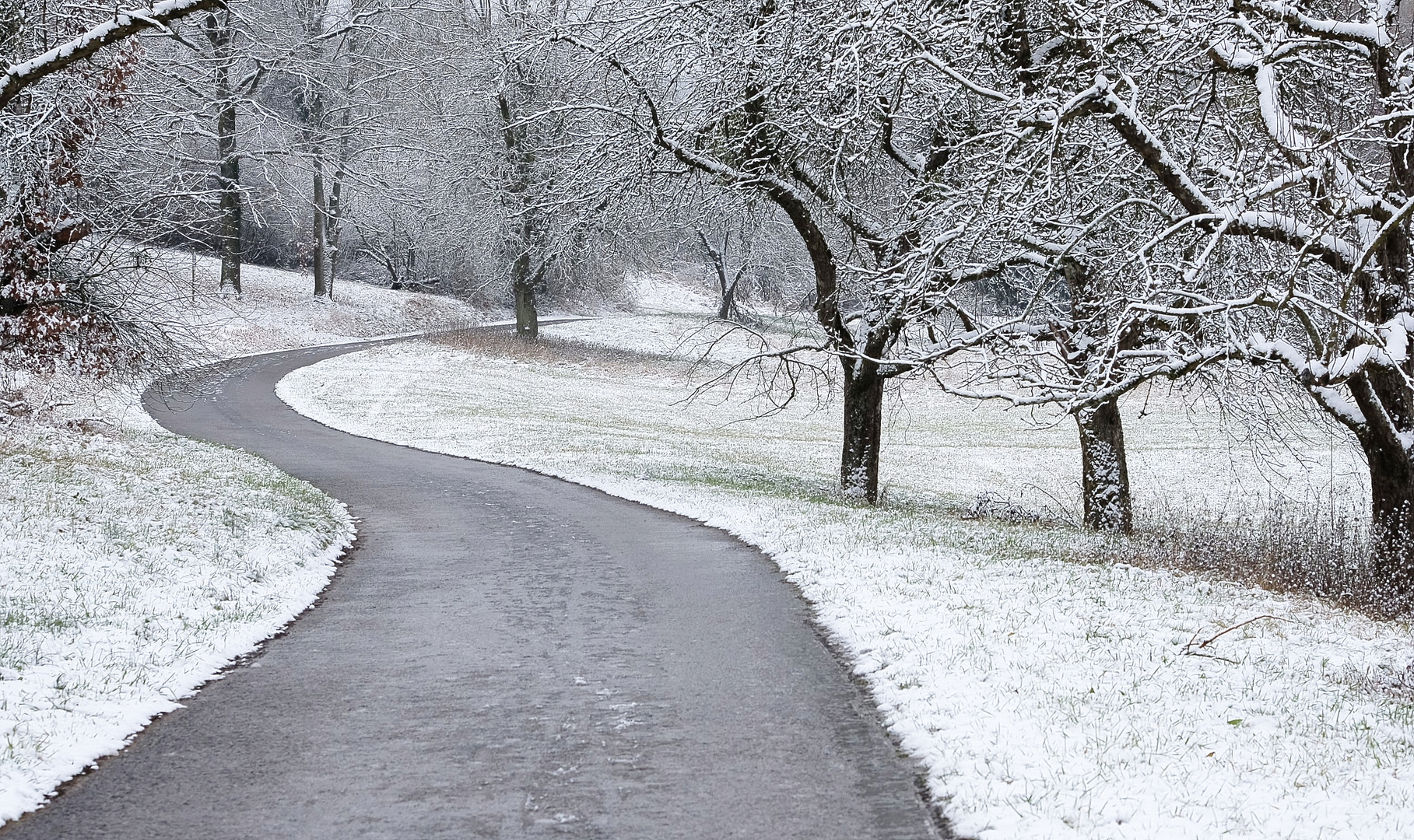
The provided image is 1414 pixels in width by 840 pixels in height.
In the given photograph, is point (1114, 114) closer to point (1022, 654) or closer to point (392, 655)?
point (1022, 654)

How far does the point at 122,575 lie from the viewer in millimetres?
8844

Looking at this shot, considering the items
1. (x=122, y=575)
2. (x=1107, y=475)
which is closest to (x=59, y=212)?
(x=122, y=575)

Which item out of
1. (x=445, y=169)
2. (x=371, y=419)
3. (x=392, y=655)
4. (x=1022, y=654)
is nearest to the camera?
(x=1022, y=654)

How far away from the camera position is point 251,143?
47406 mm

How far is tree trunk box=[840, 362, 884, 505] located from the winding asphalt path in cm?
692

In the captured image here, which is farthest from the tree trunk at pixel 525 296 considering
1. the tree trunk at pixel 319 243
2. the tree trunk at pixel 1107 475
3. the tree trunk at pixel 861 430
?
the tree trunk at pixel 1107 475

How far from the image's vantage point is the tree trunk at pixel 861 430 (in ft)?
58.5

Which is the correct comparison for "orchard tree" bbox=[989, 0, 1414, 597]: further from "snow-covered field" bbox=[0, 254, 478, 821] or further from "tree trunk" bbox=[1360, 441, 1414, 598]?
"snow-covered field" bbox=[0, 254, 478, 821]

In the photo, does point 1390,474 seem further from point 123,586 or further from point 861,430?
point 123,586

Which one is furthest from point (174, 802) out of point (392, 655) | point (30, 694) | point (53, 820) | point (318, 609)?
point (318, 609)

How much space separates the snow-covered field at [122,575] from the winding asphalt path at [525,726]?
0.90ft

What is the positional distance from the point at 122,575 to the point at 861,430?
11635 millimetres

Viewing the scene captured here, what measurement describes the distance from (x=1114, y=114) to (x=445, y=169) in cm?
3780

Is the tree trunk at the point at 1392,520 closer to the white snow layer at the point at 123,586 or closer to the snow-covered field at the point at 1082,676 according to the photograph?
the snow-covered field at the point at 1082,676
